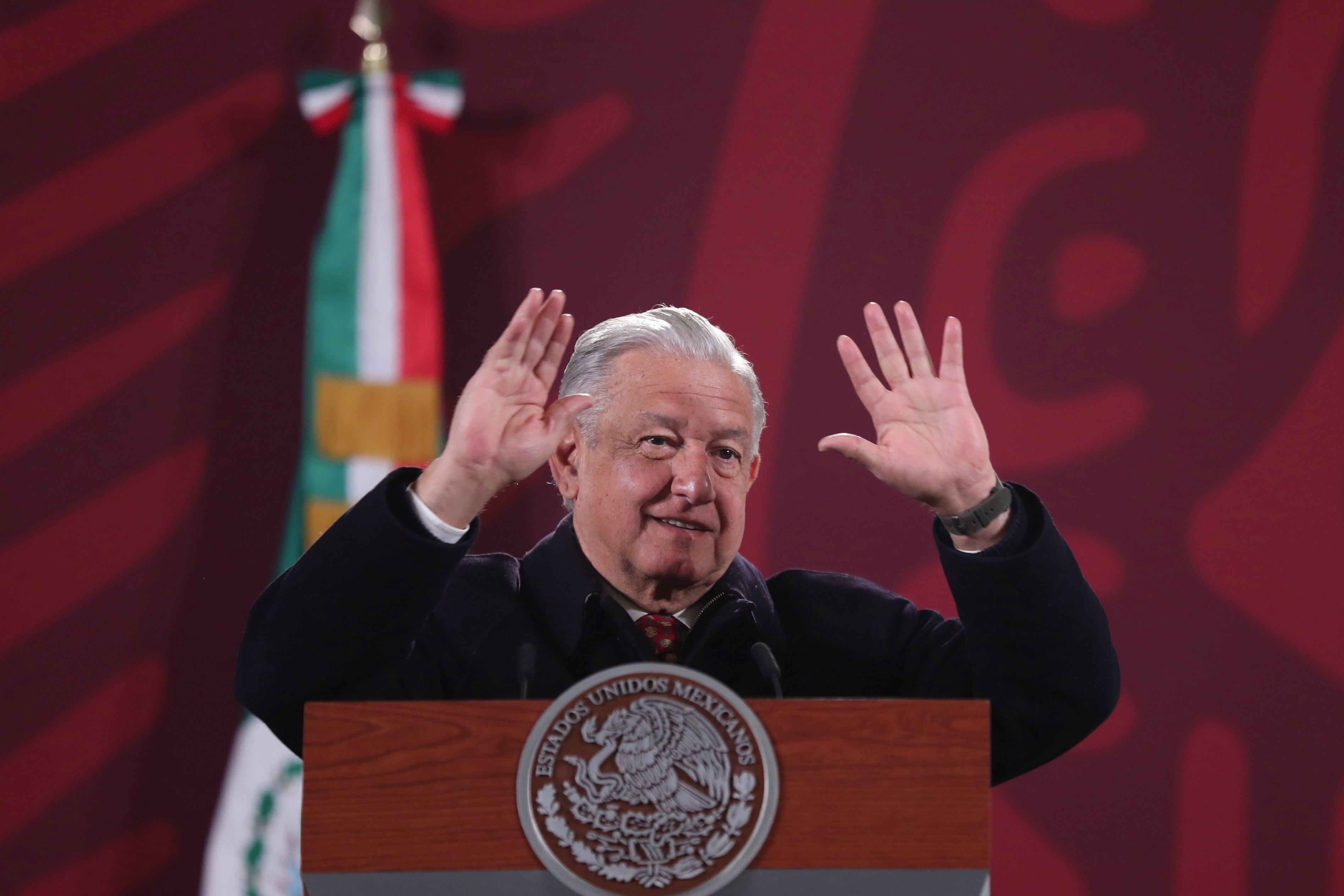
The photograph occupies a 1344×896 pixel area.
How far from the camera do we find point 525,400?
153 centimetres

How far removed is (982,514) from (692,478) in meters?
0.42

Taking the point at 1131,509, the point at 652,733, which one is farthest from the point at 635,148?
the point at 652,733

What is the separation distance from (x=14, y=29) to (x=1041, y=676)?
8.74ft

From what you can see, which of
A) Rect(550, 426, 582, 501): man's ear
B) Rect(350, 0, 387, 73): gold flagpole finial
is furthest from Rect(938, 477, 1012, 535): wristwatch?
Rect(350, 0, 387, 73): gold flagpole finial

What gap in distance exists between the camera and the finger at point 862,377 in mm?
1628

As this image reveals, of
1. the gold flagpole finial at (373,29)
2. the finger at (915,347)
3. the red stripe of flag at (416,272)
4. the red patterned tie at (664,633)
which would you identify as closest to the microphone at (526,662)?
the red patterned tie at (664,633)

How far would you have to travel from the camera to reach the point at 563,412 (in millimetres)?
1531

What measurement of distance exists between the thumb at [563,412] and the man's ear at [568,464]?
0.32 meters

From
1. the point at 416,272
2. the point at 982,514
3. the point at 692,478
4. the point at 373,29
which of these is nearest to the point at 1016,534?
the point at 982,514

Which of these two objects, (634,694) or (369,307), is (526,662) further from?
(369,307)

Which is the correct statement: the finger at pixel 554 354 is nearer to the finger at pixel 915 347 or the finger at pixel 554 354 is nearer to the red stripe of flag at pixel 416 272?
the finger at pixel 915 347

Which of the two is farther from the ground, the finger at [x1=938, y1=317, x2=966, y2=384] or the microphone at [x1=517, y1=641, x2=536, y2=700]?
the finger at [x1=938, y1=317, x2=966, y2=384]

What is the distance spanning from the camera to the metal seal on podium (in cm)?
108

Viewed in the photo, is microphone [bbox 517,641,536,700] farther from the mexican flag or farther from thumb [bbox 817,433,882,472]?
the mexican flag
